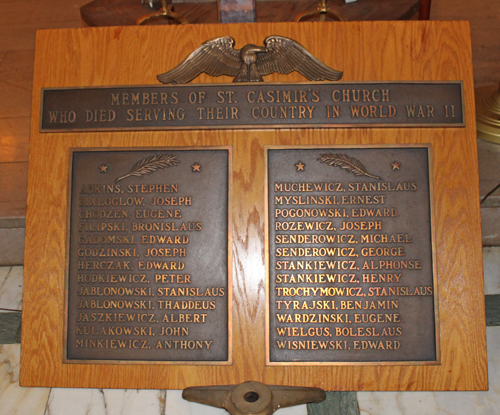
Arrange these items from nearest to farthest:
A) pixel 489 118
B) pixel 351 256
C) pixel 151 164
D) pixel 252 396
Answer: pixel 252 396 < pixel 351 256 < pixel 151 164 < pixel 489 118

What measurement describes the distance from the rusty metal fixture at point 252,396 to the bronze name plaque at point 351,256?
7.1 inches

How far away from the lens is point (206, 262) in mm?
2496

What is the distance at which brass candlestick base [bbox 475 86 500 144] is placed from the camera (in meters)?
3.24

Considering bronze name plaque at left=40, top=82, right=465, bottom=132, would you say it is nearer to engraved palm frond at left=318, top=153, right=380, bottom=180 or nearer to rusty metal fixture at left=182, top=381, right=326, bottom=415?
engraved palm frond at left=318, top=153, right=380, bottom=180

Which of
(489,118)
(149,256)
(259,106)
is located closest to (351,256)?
(259,106)

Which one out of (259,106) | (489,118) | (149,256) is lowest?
(149,256)

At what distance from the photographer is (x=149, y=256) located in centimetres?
252

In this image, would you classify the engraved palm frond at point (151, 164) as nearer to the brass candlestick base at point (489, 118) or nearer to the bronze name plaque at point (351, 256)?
the bronze name plaque at point (351, 256)

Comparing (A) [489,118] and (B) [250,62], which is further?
(A) [489,118]

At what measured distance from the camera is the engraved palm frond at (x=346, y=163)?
2.55m

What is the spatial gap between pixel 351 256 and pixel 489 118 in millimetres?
1674

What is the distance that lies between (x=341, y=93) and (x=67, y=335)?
2.02 meters

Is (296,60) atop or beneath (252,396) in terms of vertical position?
atop

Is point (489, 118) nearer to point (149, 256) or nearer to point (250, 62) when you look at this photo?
point (250, 62)
